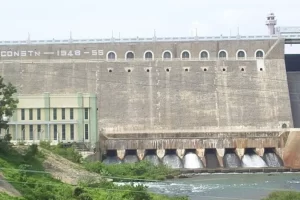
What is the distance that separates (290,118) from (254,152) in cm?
700

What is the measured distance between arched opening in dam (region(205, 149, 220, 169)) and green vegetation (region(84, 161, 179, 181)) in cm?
761

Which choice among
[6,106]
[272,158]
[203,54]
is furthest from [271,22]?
[6,106]

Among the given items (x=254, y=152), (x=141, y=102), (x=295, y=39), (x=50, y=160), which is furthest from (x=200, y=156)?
(x=50, y=160)

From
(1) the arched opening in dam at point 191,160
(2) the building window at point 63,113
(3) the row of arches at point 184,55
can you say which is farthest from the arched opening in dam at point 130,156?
(3) the row of arches at point 184,55

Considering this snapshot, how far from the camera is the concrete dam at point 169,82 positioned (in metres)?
63.8

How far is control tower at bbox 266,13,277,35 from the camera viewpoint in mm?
72312

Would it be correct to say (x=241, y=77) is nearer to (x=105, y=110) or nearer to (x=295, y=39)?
(x=295, y=39)

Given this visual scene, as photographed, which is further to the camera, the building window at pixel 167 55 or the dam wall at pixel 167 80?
the building window at pixel 167 55

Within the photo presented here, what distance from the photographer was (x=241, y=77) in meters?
66.4

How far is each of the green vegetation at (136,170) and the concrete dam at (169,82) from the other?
379 inches

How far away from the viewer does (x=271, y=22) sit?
240 feet

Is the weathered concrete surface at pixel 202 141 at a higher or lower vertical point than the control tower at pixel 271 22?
lower

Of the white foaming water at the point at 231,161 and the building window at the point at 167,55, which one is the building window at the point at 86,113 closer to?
the white foaming water at the point at 231,161

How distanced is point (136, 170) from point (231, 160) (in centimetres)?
1319
